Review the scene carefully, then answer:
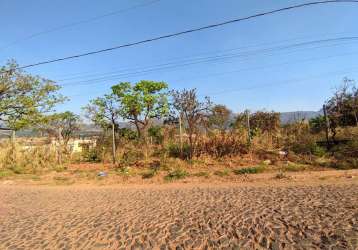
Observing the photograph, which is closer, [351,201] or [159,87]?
[351,201]

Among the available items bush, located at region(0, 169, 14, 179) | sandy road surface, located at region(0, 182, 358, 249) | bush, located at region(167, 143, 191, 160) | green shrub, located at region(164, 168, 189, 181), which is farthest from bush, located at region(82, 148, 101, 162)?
sandy road surface, located at region(0, 182, 358, 249)

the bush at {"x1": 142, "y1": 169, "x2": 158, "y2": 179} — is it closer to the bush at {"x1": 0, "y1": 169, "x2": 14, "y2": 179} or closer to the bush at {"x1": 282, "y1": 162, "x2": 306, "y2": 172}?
the bush at {"x1": 282, "y1": 162, "x2": 306, "y2": 172}

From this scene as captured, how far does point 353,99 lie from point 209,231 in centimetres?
1364

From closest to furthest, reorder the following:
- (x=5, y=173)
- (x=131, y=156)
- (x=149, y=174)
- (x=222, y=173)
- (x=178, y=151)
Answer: (x=222, y=173) → (x=149, y=174) → (x=5, y=173) → (x=178, y=151) → (x=131, y=156)

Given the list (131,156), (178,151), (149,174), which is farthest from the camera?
(131,156)

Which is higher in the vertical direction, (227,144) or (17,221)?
(227,144)

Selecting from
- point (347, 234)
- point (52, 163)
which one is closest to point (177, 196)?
point (347, 234)

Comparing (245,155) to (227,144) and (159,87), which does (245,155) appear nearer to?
(227,144)

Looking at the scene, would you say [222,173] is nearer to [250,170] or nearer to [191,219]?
[250,170]

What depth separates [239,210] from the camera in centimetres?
490

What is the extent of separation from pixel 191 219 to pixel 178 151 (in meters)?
6.93

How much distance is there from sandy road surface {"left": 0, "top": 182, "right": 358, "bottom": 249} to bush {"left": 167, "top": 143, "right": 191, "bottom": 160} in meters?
3.93

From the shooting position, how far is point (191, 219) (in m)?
4.58

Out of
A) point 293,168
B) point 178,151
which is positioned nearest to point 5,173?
point 178,151
